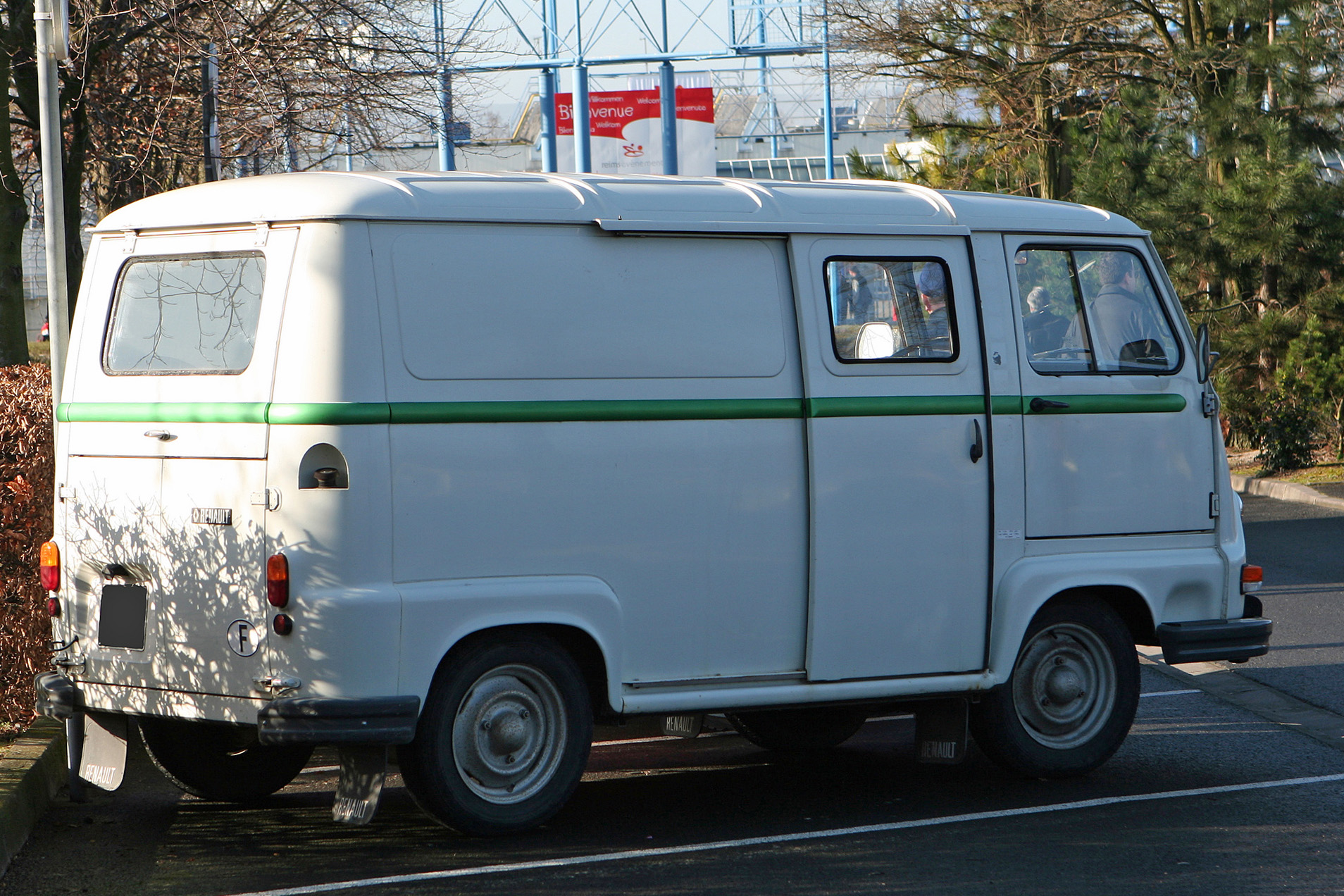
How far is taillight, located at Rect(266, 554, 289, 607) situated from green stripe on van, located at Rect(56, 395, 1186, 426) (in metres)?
0.47

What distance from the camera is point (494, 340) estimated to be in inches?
230

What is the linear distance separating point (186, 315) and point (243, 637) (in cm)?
127

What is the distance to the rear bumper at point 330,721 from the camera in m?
5.45

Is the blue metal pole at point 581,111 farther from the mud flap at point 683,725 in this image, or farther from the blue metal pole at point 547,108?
the mud flap at point 683,725

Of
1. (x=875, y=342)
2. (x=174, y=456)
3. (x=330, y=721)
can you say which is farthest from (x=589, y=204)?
(x=330, y=721)

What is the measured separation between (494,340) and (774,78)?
157 feet

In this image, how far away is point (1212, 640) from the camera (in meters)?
7.15

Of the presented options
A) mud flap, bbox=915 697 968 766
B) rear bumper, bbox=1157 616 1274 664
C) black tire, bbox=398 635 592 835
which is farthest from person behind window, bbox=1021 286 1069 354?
black tire, bbox=398 635 592 835

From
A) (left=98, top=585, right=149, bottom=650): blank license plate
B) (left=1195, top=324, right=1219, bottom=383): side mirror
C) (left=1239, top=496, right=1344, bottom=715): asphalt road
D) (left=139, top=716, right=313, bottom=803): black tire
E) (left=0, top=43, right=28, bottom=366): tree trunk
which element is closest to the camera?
(left=98, top=585, right=149, bottom=650): blank license plate

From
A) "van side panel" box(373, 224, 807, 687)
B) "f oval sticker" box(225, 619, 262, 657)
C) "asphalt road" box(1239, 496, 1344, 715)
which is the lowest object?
"asphalt road" box(1239, 496, 1344, 715)

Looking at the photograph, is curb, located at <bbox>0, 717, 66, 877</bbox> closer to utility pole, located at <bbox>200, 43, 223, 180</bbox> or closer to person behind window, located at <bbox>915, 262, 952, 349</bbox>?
person behind window, located at <bbox>915, 262, 952, 349</bbox>

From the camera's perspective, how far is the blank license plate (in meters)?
5.96

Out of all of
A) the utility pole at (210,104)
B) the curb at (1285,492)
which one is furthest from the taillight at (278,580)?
the curb at (1285,492)

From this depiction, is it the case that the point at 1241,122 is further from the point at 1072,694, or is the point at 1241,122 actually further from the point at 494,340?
the point at 494,340
